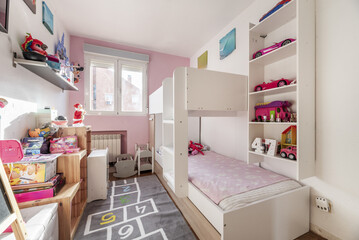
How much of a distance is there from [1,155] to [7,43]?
1.02 metres

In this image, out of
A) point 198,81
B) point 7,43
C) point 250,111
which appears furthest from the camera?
point 250,111

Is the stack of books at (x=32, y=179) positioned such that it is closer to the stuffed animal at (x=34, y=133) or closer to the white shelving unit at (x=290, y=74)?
the stuffed animal at (x=34, y=133)

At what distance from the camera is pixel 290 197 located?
119cm

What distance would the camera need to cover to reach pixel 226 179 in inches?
54.4

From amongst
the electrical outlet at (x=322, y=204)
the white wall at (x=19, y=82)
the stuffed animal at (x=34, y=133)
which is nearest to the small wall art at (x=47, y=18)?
the white wall at (x=19, y=82)

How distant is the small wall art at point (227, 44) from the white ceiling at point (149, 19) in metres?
0.23

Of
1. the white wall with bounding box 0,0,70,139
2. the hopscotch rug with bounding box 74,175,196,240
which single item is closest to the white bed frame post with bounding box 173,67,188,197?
the hopscotch rug with bounding box 74,175,196,240

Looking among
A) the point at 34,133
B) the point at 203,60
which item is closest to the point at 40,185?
the point at 34,133

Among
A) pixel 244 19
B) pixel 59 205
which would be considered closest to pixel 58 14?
pixel 59 205

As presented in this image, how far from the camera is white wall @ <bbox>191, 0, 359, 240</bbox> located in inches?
43.6

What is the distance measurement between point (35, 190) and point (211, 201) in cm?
146

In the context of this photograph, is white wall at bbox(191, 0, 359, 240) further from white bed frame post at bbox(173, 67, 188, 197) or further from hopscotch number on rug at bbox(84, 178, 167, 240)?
hopscotch number on rug at bbox(84, 178, 167, 240)

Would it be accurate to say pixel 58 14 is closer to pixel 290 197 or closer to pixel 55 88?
pixel 55 88

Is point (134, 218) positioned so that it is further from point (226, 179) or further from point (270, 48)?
point (270, 48)
